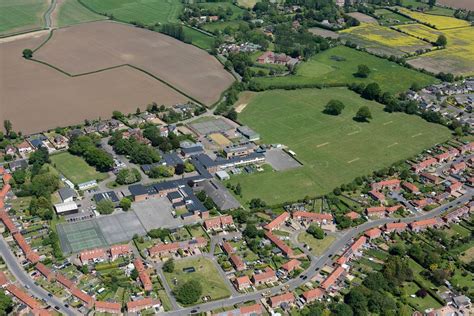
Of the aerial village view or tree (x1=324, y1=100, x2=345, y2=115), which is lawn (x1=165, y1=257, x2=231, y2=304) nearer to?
the aerial village view

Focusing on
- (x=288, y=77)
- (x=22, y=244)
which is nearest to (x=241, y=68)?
(x=288, y=77)

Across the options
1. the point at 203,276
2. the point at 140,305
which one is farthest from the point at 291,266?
the point at 140,305

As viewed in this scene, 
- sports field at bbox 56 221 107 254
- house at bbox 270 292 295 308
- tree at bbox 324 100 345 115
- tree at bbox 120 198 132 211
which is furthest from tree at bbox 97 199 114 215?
tree at bbox 324 100 345 115

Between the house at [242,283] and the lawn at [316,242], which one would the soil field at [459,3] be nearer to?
the lawn at [316,242]

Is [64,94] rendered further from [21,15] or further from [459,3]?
[459,3]

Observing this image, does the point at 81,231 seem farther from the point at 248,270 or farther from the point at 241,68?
the point at 241,68

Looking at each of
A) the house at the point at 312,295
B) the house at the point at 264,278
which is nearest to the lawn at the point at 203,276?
the house at the point at 264,278
